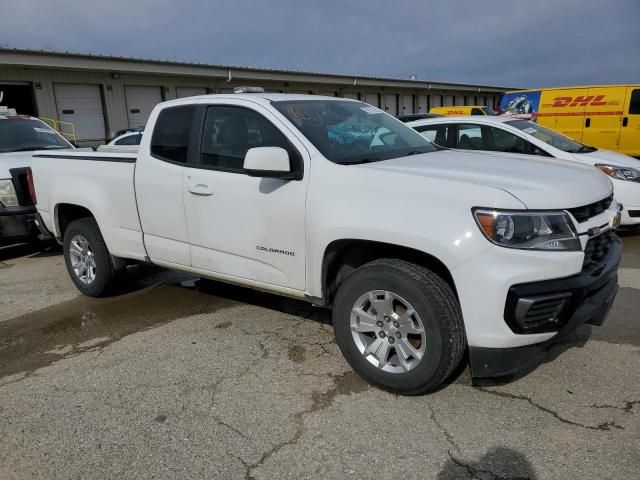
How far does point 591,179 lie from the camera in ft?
10.7

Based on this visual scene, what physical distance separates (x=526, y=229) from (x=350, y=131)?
1.63m

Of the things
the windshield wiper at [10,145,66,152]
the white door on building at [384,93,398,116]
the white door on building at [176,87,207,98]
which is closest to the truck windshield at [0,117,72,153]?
the windshield wiper at [10,145,66,152]

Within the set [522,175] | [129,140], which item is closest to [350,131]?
[522,175]

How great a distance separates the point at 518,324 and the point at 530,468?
2.26ft

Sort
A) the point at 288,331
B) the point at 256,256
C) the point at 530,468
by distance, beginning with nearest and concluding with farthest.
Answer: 1. the point at 530,468
2. the point at 256,256
3. the point at 288,331

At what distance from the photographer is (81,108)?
21.8m

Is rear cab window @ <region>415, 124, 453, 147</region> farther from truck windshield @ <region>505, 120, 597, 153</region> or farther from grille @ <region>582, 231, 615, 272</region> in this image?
grille @ <region>582, 231, 615, 272</region>

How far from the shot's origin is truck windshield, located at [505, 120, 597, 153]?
23.6ft

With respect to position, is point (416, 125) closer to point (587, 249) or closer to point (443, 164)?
point (443, 164)

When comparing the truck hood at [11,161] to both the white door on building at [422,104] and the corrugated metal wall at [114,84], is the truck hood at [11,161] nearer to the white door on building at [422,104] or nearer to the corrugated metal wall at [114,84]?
the corrugated metal wall at [114,84]

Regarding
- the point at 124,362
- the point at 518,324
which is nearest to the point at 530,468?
the point at 518,324

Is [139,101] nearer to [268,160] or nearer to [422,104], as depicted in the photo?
[268,160]

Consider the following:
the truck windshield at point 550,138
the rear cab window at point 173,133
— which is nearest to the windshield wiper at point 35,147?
the rear cab window at point 173,133

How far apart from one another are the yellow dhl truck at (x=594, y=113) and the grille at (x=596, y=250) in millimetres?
9888
